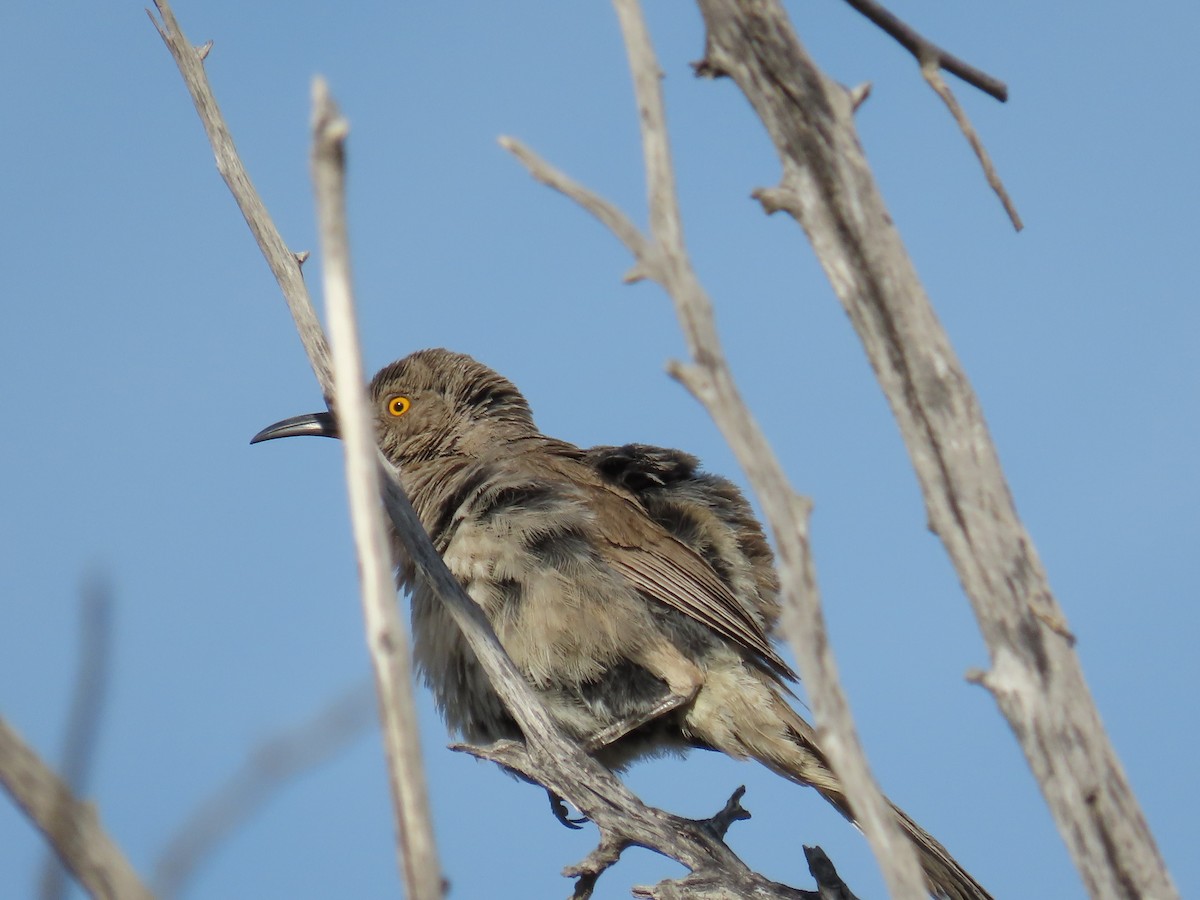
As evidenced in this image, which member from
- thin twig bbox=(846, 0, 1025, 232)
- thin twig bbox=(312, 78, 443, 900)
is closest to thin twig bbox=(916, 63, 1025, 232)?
thin twig bbox=(846, 0, 1025, 232)

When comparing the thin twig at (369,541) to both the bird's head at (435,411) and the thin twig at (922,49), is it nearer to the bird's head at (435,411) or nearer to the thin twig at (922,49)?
the thin twig at (922,49)

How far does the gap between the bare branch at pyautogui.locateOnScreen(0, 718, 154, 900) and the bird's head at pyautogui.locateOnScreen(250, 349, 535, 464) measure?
204 inches

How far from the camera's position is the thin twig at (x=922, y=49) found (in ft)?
8.40

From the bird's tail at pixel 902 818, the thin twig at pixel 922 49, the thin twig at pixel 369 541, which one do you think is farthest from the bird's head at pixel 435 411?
the thin twig at pixel 369 541

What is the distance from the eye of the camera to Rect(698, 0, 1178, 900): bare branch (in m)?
2.07

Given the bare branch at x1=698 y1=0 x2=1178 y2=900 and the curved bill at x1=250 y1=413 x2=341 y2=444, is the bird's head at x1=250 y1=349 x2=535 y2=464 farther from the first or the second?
the bare branch at x1=698 y1=0 x2=1178 y2=900

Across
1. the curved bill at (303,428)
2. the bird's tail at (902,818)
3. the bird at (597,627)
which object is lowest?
the bird's tail at (902,818)

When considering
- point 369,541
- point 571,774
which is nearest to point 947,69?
point 369,541

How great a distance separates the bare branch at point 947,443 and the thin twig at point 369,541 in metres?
0.96

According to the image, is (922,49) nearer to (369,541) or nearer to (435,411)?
(369,541)

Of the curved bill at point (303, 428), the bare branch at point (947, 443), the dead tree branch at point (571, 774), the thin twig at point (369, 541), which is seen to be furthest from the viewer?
the curved bill at point (303, 428)

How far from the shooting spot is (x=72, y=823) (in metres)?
1.30

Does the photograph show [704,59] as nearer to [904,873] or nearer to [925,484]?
[925,484]

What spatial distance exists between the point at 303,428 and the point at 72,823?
5.46 meters
